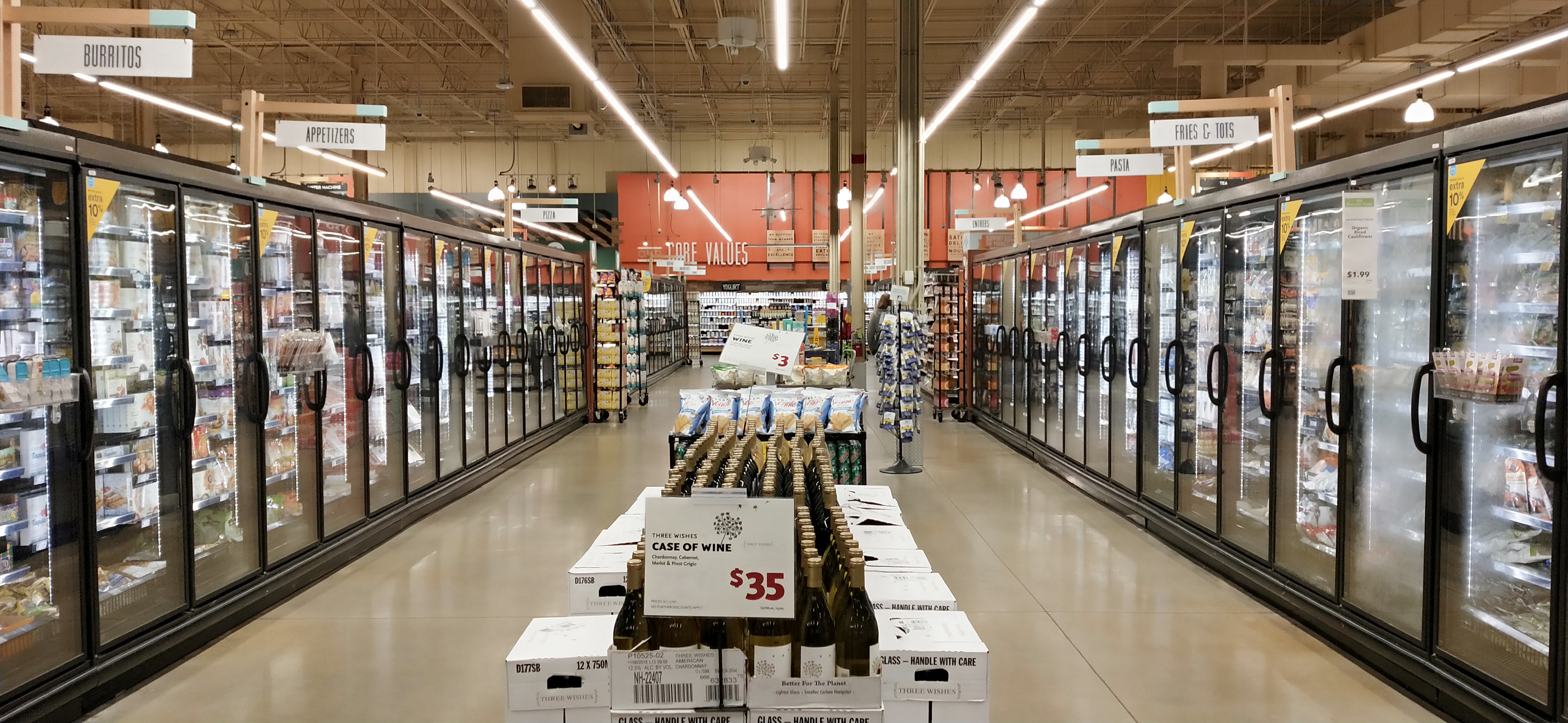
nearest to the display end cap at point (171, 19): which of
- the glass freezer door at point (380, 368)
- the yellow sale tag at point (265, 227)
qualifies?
the yellow sale tag at point (265, 227)

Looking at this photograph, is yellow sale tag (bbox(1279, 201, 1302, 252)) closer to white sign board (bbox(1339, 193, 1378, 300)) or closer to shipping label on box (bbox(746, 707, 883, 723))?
white sign board (bbox(1339, 193, 1378, 300))

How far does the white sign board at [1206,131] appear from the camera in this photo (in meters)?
5.78

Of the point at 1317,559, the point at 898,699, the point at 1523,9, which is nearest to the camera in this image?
the point at 898,699

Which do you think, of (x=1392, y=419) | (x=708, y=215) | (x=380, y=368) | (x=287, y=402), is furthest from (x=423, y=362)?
(x=708, y=215)

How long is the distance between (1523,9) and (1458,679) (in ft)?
42.0

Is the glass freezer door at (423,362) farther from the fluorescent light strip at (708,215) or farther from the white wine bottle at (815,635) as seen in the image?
the fluorescent light strip at (708,215)

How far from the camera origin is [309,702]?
3750mm

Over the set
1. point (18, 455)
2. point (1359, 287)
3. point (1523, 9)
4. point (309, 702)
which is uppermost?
point (1523, 9)

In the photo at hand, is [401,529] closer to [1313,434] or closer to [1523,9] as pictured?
[1313,434]

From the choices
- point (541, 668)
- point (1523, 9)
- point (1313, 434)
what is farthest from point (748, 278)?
point (541, 668)

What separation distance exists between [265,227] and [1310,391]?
545cm

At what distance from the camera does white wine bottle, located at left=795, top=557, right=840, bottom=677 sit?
192 centimetres

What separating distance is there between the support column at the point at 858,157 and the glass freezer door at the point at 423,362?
776 cm

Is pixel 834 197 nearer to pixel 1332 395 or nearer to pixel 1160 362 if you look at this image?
pixel 1160 362
